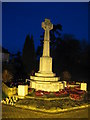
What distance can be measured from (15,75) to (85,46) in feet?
54.2

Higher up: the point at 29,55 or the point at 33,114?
the point at 29,55

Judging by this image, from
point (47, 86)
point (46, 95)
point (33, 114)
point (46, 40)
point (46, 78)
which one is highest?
point (46, 40)

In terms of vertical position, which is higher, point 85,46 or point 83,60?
point 85,46

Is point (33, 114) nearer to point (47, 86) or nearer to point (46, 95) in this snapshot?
point (46, 95)

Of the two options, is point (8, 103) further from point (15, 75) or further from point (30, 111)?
point (15, 75)

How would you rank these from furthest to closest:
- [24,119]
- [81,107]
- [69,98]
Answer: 1. [69,98]
2. [81,107]
3. [24,119]

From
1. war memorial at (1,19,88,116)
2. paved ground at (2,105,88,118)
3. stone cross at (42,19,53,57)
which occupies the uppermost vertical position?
stone cross at (42,19,53,57)

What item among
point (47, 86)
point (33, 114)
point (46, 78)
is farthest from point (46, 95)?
point (33, 114)

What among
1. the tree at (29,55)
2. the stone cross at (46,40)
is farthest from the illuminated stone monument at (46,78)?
the tree at (29,55)

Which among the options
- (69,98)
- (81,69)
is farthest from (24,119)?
(81,69)

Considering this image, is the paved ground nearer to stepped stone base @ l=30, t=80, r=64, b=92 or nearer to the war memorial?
the war memorial

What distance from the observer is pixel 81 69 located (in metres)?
29.2

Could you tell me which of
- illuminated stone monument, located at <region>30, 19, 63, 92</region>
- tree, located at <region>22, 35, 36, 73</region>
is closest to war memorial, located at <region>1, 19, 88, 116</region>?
illuminated stone monument, located at <region>30, 19, 63, 92</region>

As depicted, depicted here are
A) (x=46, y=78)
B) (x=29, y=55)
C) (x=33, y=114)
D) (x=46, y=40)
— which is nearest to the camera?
(x=33, y=114)
